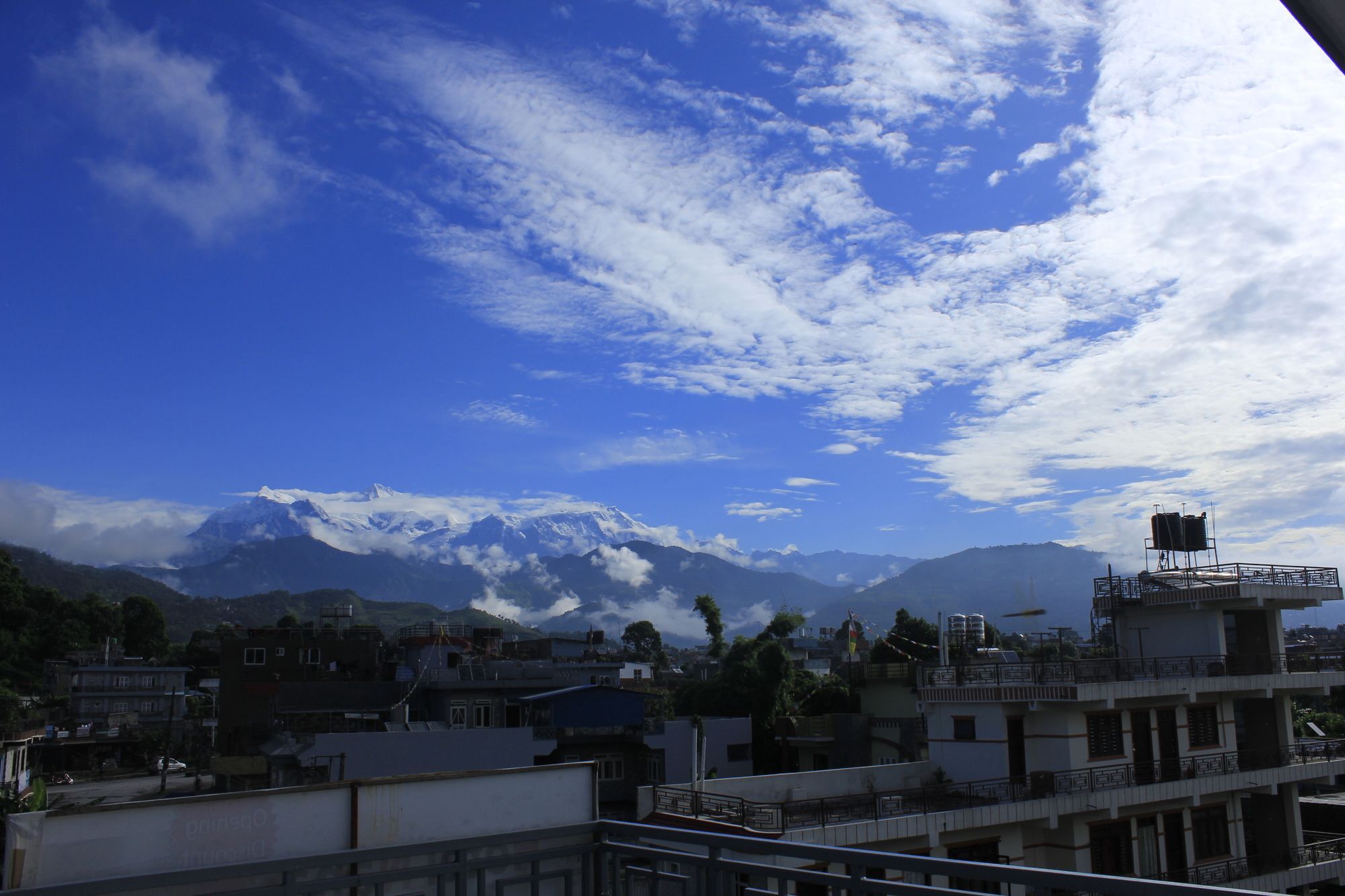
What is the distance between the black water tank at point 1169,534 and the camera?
3307cm

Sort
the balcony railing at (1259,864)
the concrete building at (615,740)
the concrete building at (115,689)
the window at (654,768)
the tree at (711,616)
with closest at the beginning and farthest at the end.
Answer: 1. the balcony railing at (1259,864)
2. the concrete building at (615,740)
3. the window at (654,768)
4. the tree at (711,616)
5. the concrete building at (115,689)

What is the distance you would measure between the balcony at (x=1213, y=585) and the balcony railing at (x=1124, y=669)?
6.28 ft

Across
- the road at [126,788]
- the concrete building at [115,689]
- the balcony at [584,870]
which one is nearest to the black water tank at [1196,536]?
the balcony at [584,870]

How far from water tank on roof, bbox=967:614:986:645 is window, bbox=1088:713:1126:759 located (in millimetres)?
5407

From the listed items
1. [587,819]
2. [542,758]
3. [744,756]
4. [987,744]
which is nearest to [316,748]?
[542,758]

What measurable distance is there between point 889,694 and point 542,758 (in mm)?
14420

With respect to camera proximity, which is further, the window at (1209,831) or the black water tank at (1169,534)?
the black water tank at (1169,534)

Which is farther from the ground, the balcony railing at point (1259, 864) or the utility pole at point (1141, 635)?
the utility pole at point (1141, 635)

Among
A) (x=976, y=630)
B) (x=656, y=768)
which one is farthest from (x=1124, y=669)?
(x=656, y=768)

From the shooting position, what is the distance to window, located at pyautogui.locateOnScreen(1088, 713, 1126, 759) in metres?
25.2

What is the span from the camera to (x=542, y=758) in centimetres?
3750

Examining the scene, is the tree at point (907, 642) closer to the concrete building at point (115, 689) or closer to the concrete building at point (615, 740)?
the concrete building at point (615, 740)

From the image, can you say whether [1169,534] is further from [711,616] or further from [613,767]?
[711,616]

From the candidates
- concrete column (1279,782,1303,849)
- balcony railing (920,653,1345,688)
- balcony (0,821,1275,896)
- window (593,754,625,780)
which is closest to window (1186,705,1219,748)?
balcony railing (920,653,1345,688)
